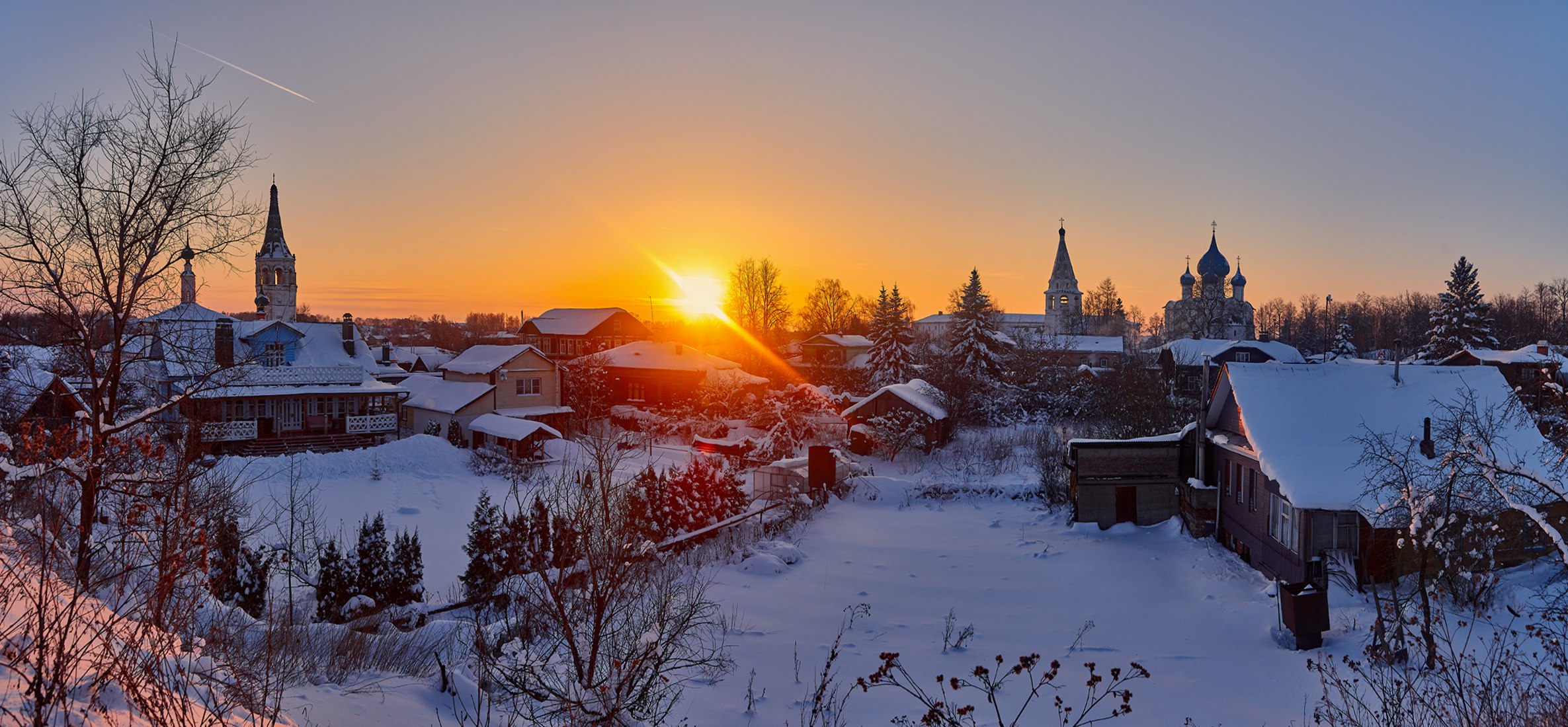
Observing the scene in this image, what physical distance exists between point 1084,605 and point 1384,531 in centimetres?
485

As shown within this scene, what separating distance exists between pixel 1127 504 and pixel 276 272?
4969 cm

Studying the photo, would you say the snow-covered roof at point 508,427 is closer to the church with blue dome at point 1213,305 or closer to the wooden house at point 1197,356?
the wooden house at point 1197,356

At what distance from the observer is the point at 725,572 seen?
52.0ft

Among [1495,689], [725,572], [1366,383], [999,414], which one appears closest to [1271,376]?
[1366,383]

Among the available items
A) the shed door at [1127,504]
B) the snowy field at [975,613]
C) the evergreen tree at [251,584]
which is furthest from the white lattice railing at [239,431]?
the shed door at [1127,504]

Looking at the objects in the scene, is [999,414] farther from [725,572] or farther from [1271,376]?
[725,572]

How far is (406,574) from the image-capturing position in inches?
575

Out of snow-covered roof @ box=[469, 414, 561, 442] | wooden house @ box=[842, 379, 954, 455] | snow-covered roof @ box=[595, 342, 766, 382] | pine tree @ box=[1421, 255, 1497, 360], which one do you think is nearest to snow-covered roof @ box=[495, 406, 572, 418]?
snow-covered roof @ box=[469, 414, 561, 442]

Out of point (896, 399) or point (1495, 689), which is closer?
point (1495, 689)

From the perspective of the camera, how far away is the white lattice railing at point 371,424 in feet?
113

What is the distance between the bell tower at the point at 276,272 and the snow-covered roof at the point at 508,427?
21.8 m

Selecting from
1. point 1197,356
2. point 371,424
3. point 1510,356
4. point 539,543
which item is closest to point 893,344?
point 1197,356

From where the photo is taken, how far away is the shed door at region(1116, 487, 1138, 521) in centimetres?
2014

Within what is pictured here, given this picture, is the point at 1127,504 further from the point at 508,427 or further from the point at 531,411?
the point at 531,411
